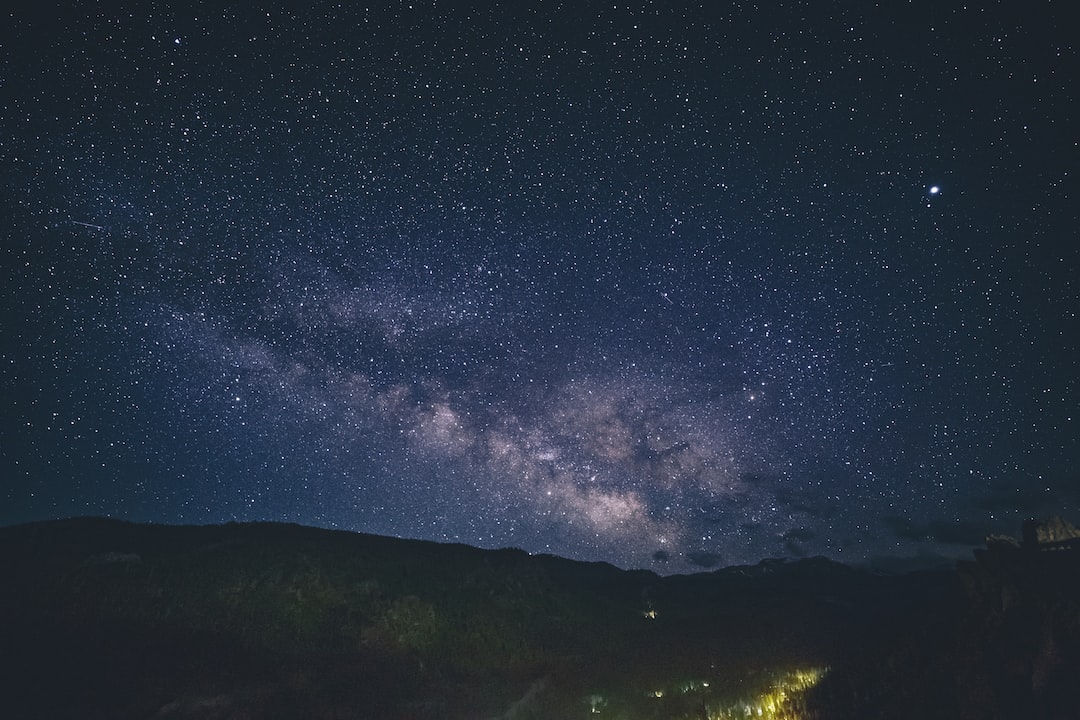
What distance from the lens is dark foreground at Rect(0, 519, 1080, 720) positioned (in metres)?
41.9

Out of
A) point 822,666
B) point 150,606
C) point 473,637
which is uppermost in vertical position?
point 150,606

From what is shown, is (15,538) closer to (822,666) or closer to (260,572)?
(260,572)

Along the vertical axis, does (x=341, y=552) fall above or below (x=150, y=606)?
above

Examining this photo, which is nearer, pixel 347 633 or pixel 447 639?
pixel 347 633

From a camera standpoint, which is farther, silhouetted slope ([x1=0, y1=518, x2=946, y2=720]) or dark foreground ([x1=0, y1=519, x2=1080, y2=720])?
silhouetted slope ([x1=0, y1=518, x2=946, y2=720])

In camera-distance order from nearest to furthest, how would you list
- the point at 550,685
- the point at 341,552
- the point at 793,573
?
the point at 550,685
the point at 341,552
the point at 793,573

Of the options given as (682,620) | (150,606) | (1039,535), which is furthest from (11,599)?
(1039,535)

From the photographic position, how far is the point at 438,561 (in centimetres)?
7950

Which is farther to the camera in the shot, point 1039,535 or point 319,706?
point 1039,535

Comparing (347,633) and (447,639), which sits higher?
(347,633)

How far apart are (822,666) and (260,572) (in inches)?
2967

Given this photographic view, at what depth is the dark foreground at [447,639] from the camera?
41.9 meters

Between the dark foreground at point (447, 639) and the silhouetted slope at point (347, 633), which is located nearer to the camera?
the dark foreground at point (447, 639)

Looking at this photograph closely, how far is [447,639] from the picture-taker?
6366cm
